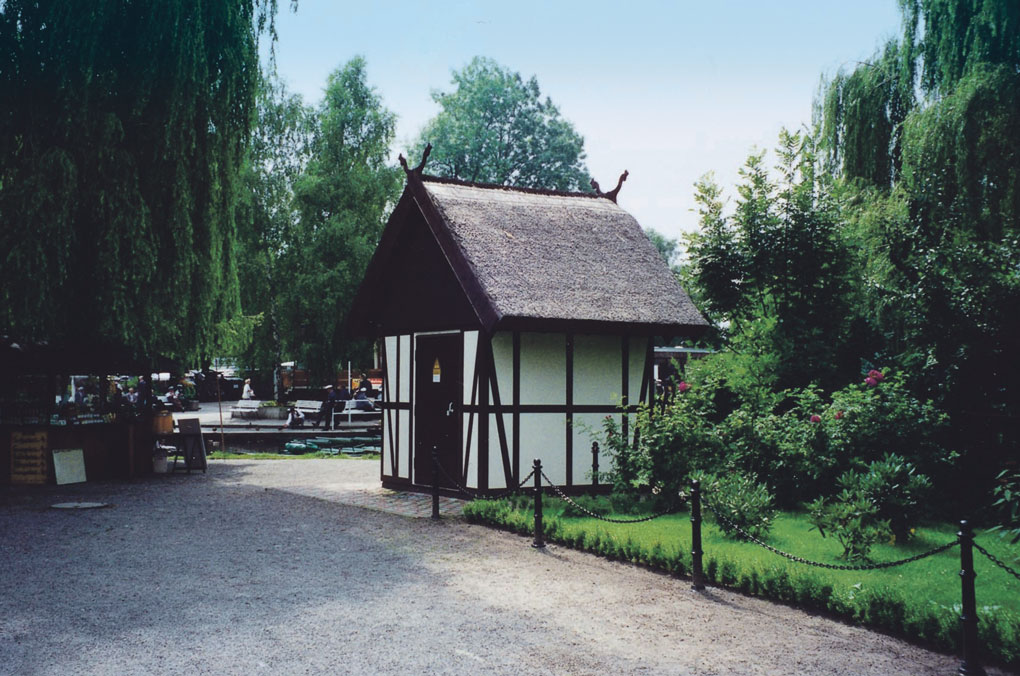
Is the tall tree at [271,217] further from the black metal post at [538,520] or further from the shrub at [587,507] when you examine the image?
the black metal post at [538,520]

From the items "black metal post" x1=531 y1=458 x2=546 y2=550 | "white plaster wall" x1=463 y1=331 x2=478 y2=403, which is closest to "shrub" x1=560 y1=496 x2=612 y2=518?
"black metal post" x1=531 y1=458 x2=546 y2=550

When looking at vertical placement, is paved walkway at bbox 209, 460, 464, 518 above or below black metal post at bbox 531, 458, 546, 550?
below

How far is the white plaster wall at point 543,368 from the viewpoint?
14.5 metres

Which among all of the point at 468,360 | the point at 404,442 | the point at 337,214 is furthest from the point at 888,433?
the point at 337,214

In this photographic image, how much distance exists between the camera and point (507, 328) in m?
13.5

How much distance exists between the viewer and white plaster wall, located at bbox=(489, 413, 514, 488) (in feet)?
46.9

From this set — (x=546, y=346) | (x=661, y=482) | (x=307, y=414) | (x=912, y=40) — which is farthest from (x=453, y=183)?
(x=307, y=414)

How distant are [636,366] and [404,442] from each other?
4294mm

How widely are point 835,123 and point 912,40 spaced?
2.89 metres

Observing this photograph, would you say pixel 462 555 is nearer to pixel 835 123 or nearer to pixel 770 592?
pixel 770 592

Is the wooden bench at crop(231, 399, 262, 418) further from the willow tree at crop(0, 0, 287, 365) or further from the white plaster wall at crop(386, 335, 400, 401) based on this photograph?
the white plaster wall at crop(386, 335, 400, 401)

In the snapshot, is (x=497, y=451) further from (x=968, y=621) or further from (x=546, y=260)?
(x=968, y=621)

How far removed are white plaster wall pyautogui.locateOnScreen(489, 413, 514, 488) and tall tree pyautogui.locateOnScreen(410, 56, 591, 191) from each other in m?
36.7

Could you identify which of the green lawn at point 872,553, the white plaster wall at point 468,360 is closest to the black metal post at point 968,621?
the green lawn at point 872,553
